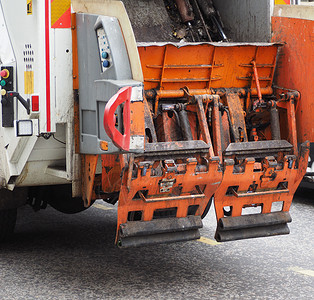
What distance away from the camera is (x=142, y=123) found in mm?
4258

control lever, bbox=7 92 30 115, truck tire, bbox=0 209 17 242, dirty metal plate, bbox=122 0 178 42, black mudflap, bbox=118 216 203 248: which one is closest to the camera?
black mudflap, bbox=118 216 203 248

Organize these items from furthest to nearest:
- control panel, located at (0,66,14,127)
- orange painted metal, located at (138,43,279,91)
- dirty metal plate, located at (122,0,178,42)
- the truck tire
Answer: dirty metal plate, located at (122,0,178,42)
the truck tire
orange painted metal, located at (138,43,279,91)
control panel, located at (0,66,14,127)

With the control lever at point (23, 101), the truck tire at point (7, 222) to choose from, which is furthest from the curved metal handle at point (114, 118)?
the truck tire at point (7, 222)

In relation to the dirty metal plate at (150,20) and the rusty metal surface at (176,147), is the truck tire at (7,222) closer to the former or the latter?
the rusty metal surface at (176,147)

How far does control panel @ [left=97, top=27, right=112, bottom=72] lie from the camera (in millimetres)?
A: 4316

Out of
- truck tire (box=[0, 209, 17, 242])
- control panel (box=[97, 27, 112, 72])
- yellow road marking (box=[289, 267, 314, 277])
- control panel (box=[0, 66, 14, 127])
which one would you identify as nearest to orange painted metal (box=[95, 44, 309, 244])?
control panel (box=[97, 27, 112, 72])

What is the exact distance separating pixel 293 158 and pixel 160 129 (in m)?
1.01

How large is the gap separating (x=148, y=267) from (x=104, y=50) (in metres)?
1.93

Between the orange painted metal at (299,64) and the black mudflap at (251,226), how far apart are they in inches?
27.9

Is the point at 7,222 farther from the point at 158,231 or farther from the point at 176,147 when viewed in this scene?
the point at 176,147

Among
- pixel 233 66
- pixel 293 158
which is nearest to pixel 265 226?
pixel 293 158

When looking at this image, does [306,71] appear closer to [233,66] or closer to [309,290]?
[233,66]

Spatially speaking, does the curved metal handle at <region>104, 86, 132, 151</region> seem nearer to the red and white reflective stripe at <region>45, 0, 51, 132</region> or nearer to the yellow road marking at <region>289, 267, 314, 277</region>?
the red and white reflective stripe at <region>45, 0, 51, 132</region>

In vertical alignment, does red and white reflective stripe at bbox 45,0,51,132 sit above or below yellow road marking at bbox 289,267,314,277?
above
